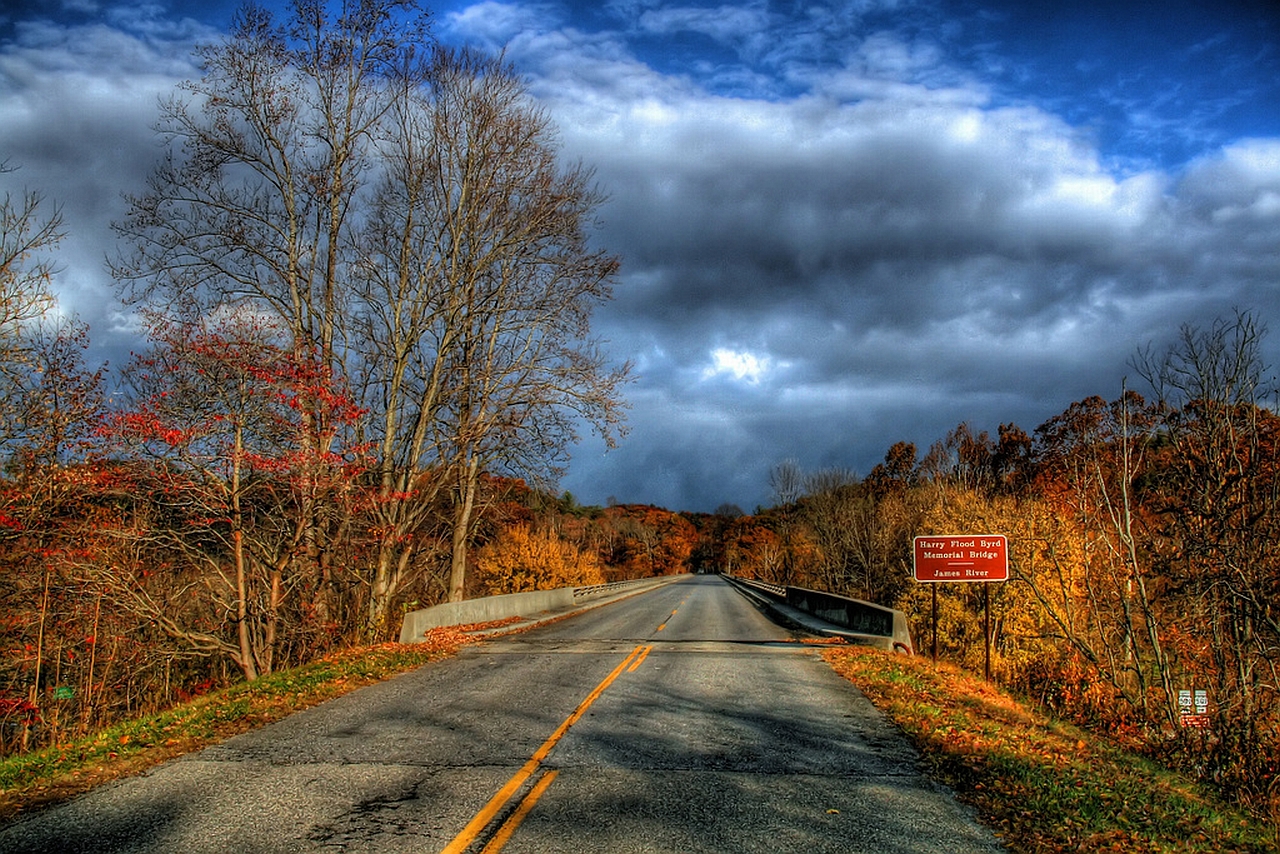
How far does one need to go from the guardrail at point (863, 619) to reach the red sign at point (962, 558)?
10.3 ft

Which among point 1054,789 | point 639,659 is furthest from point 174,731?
point 1054,789

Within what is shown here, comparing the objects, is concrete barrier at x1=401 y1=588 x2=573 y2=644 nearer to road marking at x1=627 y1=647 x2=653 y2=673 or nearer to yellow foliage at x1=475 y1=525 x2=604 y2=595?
road marking at x1=627 y1=647 x2=653 y2=673

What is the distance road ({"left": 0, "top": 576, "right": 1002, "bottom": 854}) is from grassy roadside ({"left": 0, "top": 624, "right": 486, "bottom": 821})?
340 millimetres

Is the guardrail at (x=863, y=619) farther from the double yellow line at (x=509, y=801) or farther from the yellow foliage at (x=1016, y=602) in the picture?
the double yellow line at (x=509, y=801)

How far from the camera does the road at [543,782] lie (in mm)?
5242

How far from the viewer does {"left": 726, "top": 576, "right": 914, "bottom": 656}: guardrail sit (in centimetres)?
1689

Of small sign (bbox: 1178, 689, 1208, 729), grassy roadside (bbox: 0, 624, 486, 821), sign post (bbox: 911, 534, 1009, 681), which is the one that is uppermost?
sign post (bbox: 911, 534, 1009, 681)

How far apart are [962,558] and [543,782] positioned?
9.80m

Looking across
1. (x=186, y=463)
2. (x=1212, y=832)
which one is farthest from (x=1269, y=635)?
(x=186, y=463)

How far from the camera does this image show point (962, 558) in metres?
13.9

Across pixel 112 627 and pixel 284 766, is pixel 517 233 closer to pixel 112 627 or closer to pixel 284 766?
pixel 112 627

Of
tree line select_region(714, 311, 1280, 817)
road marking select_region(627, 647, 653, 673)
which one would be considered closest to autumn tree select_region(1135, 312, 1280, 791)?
tree line select_region(714, 311, 1280, 817)

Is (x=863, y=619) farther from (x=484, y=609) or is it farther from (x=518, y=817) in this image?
(x=518, y=817)

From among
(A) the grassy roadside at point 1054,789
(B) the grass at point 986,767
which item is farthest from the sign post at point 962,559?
(A) the grassy roadside at point 1054,789
